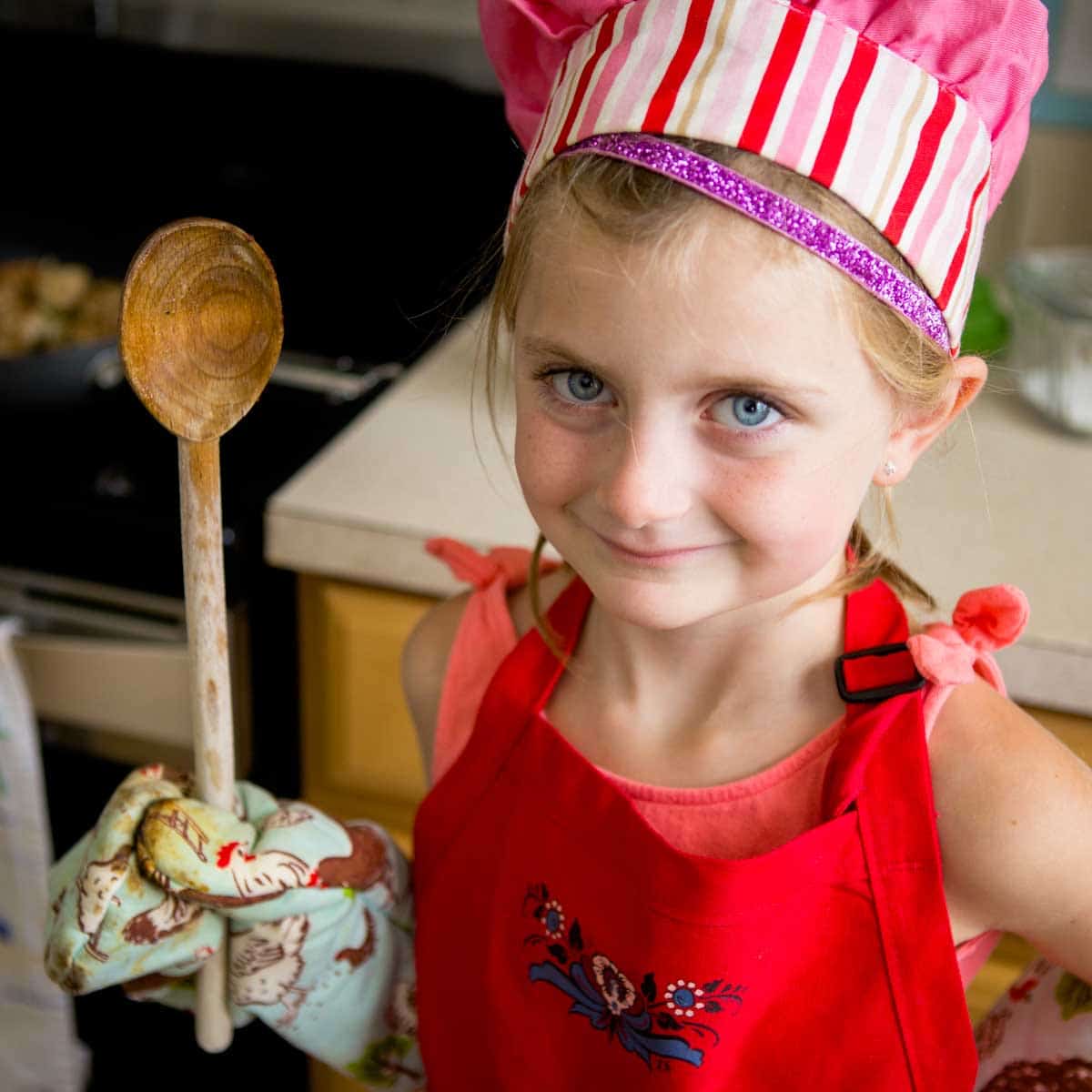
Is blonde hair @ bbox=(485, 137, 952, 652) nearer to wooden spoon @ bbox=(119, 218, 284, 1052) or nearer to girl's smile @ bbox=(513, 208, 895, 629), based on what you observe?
girl's smile @ bbox=(513, 208, 895, 629)

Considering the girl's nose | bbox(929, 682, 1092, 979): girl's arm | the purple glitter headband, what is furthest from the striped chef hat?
bbox(929, 682, 1092, 979): girl's arm

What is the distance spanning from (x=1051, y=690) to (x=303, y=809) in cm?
56

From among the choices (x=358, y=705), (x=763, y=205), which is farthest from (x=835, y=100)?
(x=358, y=705)

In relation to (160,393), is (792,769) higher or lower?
lower

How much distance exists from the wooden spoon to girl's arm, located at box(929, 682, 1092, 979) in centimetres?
37

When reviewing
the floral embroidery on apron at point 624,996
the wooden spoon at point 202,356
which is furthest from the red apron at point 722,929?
the wooden spoon at point 202,356

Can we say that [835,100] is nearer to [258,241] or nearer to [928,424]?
[928,424]

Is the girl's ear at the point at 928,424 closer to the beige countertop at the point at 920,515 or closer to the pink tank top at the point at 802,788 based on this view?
the pink tank top at the point at 802,788

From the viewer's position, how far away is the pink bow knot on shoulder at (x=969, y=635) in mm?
672

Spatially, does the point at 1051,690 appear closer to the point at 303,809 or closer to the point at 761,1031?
→ the point at 761,1031

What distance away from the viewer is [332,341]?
145 cm

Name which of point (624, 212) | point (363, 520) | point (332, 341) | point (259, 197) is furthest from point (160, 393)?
point (259, 197)

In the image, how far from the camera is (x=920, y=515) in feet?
3.64

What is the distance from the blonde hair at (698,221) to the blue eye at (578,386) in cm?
5
